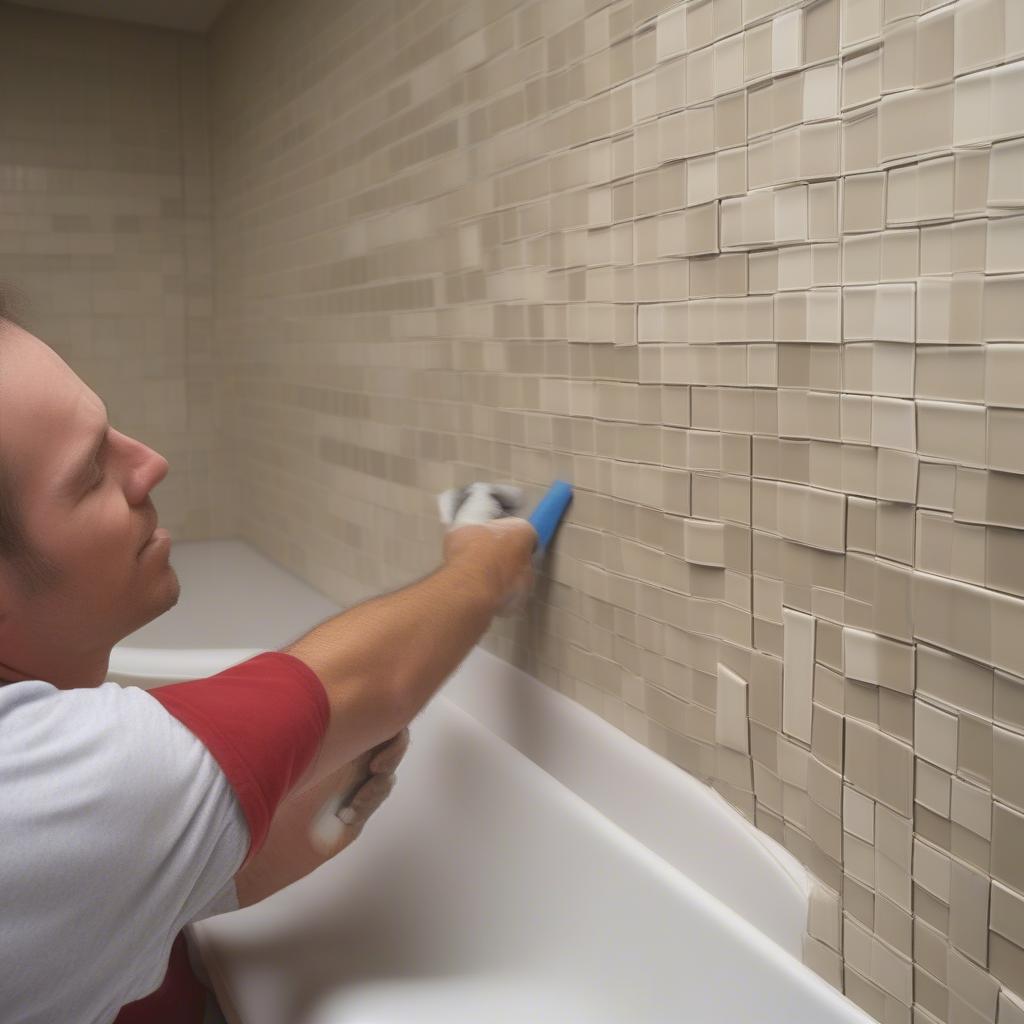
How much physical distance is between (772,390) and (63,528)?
1.38 feet

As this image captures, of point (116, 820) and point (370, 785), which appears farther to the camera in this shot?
point (370, 785)

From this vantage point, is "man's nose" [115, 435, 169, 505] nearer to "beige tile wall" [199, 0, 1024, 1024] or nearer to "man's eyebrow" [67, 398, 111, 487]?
"man's eyebrow" [67, 398, 111, 487]

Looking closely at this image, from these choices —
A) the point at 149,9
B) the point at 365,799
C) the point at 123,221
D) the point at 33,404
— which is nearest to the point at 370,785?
the point at 365,799

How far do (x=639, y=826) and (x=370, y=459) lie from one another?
1.88 ft

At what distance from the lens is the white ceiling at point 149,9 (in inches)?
61.9

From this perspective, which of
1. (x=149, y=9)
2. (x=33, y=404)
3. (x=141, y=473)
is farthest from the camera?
(x=149, y=9)

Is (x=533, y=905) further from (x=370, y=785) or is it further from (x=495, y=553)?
(x=495, y=553)

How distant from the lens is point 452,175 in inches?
38.4

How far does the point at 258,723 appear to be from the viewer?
55cm

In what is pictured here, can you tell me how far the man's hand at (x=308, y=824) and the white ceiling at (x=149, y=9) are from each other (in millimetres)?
1248

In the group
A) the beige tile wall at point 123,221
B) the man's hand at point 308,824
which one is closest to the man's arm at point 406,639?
the man's hand at point 308,824

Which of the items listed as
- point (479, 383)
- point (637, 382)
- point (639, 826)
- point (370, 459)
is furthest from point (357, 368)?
point (639, 826)

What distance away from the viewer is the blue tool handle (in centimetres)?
84

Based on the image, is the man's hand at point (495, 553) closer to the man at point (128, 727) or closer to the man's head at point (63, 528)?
the man at point (128, 727)
